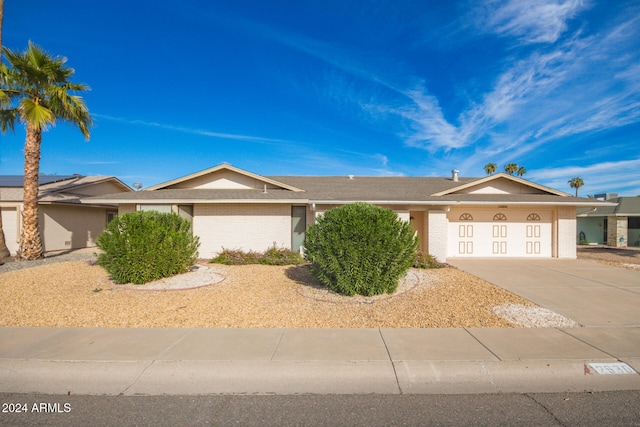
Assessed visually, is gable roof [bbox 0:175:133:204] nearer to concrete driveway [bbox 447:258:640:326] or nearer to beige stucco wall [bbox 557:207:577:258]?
concrete driveway [bbox 447:258:640:326]

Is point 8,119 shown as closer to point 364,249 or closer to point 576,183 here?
point 364,249

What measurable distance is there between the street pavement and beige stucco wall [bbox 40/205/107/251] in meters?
14.1

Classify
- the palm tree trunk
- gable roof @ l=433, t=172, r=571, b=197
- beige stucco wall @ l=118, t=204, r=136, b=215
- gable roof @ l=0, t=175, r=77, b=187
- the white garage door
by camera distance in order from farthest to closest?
gable roof @ l=0, t=175, r=77, b=187 < gable roof @ l=433, t=172, r=571, b=197 < the white garage door < beige stucco wall @ l=118, t=204, r=136, b=215 < the palm tree trunk

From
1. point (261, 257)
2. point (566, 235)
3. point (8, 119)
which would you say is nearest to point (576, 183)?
point (566, 235)

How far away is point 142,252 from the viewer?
8.70 metres

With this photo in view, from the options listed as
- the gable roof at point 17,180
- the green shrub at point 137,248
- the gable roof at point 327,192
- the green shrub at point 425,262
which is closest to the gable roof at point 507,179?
the gable roof at point 327,192

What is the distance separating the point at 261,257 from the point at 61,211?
12.9 metres

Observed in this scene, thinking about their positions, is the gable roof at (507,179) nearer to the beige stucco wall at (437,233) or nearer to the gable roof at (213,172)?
the beige stucco wall at (437,233)

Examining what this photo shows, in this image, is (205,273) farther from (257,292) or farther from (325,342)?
(325,342)

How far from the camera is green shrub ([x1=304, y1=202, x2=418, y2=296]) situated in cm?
752

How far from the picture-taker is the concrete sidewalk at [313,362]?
3930mm

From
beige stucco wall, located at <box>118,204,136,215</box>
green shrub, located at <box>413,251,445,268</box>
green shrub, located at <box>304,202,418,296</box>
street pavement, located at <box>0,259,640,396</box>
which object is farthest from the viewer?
beige stucco wall, located at <box>118,204,136,215</box>

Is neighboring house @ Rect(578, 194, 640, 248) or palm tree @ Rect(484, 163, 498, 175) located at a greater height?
palm tree @ Rect(484, 163, 498, 175)

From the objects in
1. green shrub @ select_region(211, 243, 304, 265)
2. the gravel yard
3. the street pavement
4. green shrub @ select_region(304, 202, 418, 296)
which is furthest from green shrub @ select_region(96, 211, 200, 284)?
green shrub @ select_region(304, 202, 418, 296)
